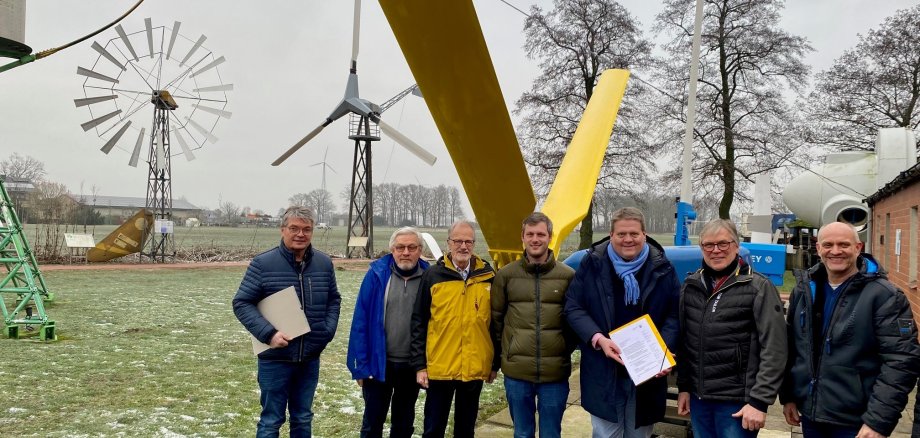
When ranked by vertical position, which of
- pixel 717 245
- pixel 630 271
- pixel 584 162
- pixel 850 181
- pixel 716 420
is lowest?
pixel 716 420

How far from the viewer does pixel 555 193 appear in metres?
4.27

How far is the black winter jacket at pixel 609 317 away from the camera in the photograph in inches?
106

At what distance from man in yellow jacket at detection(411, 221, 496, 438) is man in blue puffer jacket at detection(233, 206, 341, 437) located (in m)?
0.57

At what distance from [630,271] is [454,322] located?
0.91 meters

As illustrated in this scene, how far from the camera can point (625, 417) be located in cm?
277

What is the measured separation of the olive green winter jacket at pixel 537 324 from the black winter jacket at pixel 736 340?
1.84 feet

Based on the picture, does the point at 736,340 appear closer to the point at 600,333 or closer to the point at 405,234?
the point at 600,333

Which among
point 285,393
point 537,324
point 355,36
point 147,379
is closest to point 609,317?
point 537,324

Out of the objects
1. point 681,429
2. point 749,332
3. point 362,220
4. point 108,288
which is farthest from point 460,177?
point 362,220

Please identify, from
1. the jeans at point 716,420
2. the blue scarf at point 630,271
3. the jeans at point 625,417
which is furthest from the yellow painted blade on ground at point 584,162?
the jeans at point 716,420

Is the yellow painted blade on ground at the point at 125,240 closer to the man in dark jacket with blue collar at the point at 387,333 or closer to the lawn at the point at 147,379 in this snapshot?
the lawn at the point at 147,379

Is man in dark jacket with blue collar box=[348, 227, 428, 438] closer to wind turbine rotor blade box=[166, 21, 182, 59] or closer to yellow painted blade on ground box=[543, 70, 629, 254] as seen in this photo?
yellow painted blade on ground box=[543, 70, 629, 254]

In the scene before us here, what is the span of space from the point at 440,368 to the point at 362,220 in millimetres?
25209

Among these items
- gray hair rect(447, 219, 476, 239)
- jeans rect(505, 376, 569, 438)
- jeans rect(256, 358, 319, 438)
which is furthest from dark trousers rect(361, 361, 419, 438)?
gray hair rect(447, 219, 476, 239)
